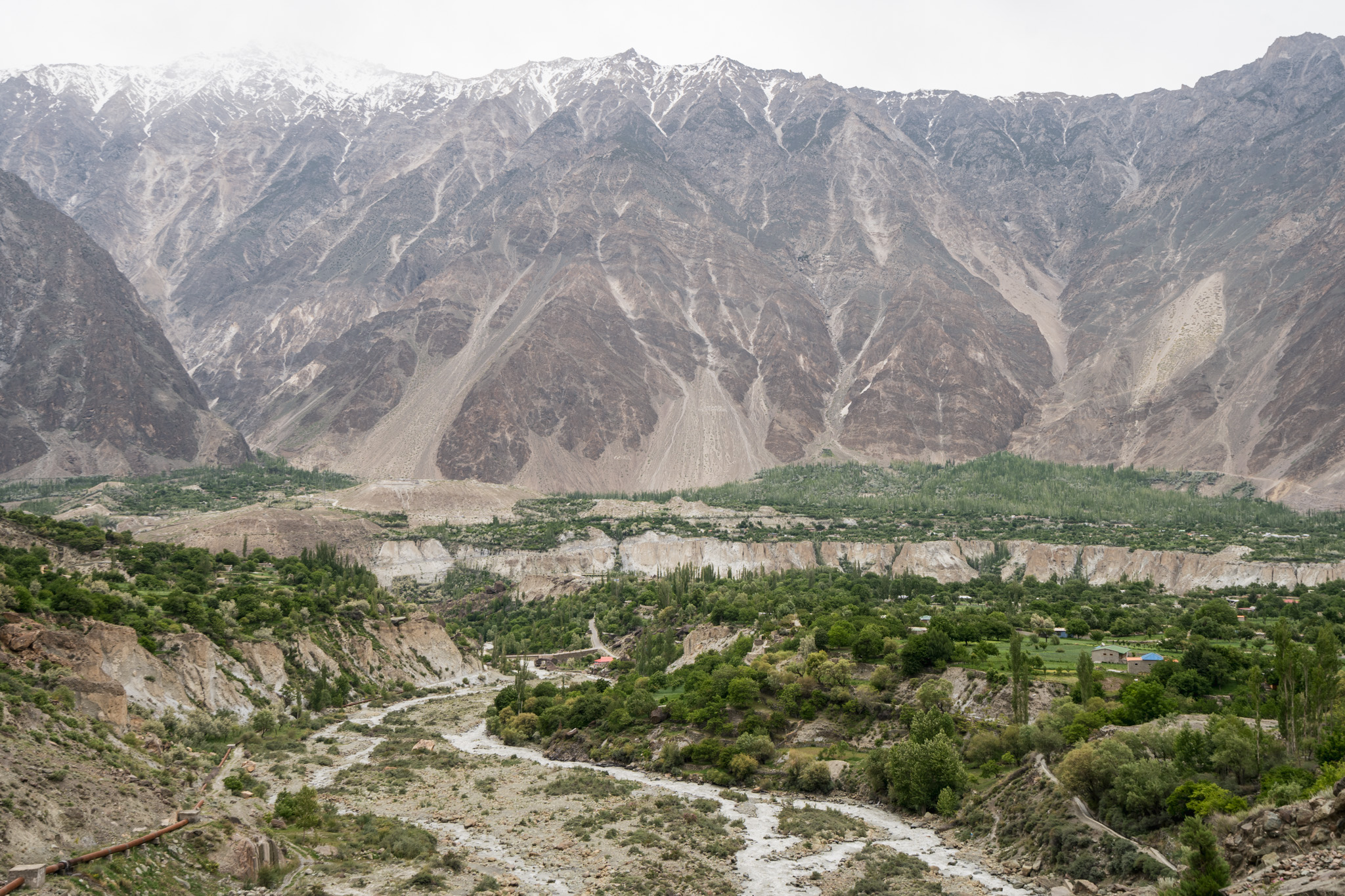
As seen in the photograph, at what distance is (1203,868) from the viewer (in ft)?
93.4

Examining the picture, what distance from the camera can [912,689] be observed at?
57531mm

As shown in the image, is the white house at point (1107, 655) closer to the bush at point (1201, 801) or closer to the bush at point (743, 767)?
the bush at point (743, 767)

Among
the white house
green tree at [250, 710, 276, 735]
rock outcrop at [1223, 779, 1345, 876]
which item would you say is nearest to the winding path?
green tree at [250, 710, 276, 735]

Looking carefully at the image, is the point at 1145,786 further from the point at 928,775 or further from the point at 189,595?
the point at 189,595

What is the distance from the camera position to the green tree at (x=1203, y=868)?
27438 mm

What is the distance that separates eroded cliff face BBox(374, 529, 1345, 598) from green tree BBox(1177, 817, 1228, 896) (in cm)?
10909

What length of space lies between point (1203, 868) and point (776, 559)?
130 meters

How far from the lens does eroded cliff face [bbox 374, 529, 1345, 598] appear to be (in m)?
142

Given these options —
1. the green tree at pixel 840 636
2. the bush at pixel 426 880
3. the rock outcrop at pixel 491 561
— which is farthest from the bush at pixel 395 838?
the rock outcrop at pixel 491 561

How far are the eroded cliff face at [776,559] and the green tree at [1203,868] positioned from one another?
358 ft

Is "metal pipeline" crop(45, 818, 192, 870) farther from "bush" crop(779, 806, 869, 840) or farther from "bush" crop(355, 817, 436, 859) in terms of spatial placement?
"bush" crop(779, 806, 869, 840)

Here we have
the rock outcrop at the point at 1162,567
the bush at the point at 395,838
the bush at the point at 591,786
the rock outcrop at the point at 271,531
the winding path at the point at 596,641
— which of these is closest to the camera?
the bush at the point at 395,838

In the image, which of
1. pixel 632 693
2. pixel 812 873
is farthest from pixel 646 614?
pixel 812 873

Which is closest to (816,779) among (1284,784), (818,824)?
(818,824)
